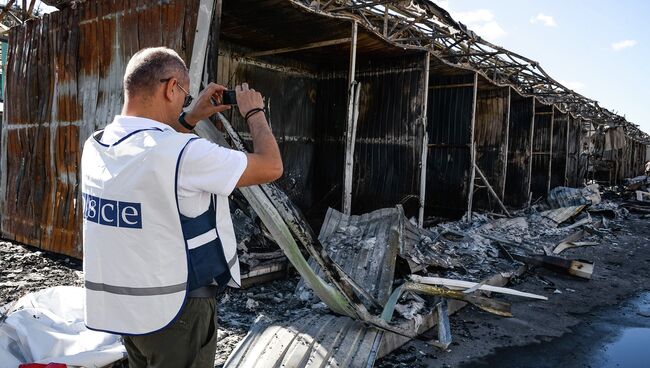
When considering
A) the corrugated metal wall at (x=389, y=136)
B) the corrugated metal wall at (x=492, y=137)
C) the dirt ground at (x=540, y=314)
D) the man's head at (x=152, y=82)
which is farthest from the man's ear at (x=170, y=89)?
the corrugated metal wall at (x=492, y=137)

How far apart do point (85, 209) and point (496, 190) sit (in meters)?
10.4

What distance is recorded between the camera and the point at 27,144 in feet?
21.5

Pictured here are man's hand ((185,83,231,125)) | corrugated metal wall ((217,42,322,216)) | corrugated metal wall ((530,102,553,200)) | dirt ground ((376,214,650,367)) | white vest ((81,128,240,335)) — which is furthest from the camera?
corrugated metal wall ((530,102,553,200))

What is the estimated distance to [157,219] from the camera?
1.62m

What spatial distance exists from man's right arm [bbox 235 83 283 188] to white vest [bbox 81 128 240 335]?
0.25m

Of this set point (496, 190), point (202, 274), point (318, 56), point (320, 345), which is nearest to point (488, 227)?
point (496, 190)

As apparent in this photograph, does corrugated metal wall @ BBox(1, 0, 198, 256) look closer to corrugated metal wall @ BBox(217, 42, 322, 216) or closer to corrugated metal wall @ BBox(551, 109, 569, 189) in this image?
corrugated metal wall @ BBox(217, 42, 322, 216)

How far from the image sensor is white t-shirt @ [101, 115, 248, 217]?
1.61 metres

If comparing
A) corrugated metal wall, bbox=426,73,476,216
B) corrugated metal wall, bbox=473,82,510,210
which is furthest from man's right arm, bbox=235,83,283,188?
corrugated metal wall, bbox=473,82,510,210

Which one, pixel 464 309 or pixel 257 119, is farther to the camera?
pixel 464 309

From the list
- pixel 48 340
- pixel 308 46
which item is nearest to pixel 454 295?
pixel 48 340

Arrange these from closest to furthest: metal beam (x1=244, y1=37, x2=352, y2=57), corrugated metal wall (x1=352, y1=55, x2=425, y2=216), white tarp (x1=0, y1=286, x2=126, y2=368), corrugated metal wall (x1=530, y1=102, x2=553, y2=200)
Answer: white tarp (x1=0, y1=286, x2=126, y2=368) → metal beam (x1=244, y1=37, x2=352, y2=57) → corrugated metal wall (x1=352, y1=55, x2=425, y2=216) → corrugated metal wall (x1=530, y1=102, x2=553, y2=200)

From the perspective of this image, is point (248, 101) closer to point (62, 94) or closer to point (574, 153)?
point (62, 94)

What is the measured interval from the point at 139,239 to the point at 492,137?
34.5 ft
